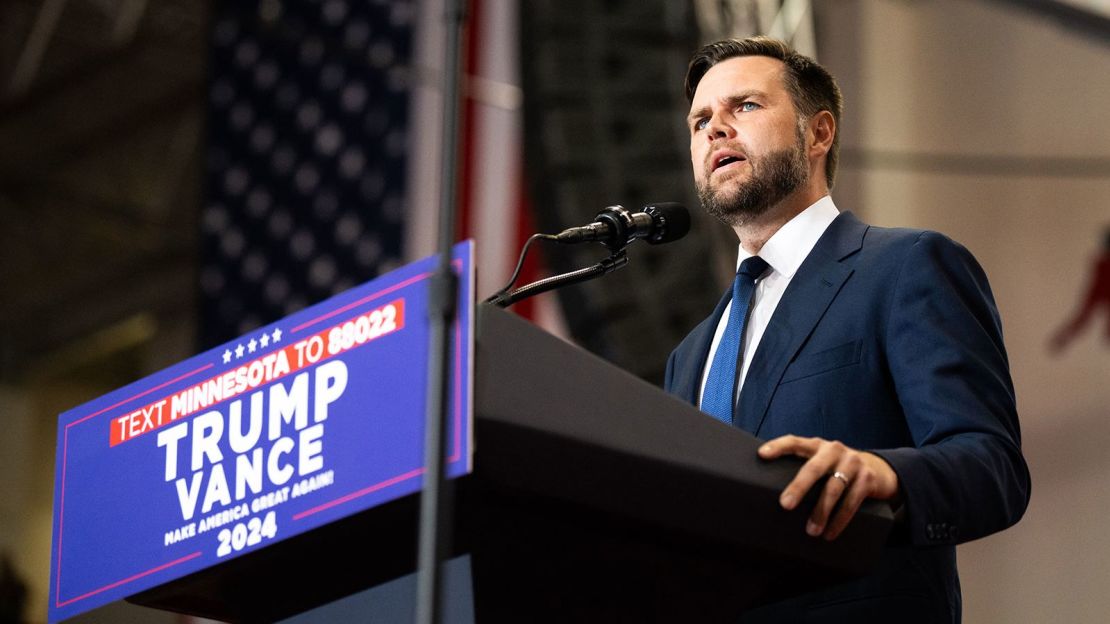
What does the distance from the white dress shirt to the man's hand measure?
0.42 metres

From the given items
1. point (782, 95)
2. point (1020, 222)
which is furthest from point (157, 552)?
point (1020, 222)

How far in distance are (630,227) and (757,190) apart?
279 mm

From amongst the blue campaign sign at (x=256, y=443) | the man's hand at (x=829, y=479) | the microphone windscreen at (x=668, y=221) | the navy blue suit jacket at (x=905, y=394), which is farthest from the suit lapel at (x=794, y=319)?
the blue campaign sign at (x=256, y=443)

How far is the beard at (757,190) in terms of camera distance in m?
1.81

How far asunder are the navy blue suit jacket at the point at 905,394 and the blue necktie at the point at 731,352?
0.13 feet

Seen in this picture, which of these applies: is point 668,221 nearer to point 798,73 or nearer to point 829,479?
point 798,73

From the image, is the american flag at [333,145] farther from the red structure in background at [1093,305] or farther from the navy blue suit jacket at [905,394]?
the navy blue suit jacket at [905,394]

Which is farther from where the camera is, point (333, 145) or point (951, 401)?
point (333, 145)

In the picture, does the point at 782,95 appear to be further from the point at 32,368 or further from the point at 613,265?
the point at 32,368

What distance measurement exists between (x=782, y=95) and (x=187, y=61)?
8.11 meters

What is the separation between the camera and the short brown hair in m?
1.95

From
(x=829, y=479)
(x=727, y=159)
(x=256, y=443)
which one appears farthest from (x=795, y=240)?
(x=256, y=443)

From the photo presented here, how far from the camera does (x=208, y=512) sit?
1.23 metres

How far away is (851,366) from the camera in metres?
1.50
